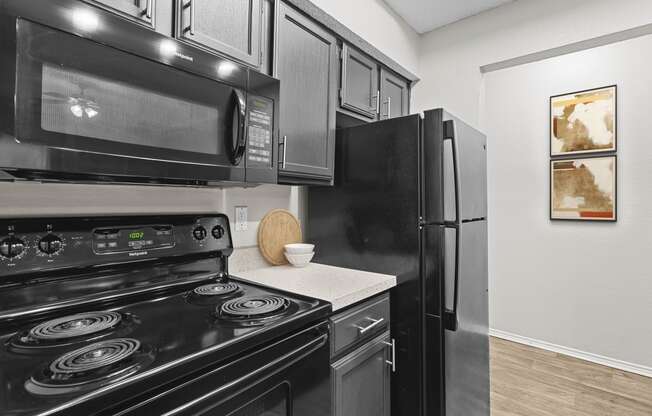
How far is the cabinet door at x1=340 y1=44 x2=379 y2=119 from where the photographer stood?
189cm

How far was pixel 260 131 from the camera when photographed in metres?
1.30

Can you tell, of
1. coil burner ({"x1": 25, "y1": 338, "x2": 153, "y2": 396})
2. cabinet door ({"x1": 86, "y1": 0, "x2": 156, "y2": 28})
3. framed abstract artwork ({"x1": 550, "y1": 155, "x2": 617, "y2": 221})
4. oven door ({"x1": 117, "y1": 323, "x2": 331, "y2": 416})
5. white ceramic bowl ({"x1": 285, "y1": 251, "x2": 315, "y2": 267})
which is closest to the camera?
coil burner ({"x1": 25, "y1": 338, "x2": 153, "y2": 396})

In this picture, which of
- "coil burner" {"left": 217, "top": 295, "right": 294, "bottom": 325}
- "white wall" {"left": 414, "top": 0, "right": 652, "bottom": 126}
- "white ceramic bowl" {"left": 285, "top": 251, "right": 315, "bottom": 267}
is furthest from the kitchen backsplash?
"white wall" {"left": 414, "top": 0, "right": 652, "bottom": 126}

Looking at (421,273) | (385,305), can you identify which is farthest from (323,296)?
(421,273)

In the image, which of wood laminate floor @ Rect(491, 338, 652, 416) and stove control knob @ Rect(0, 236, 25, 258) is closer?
stove control knob @ Rect(0, 236, 25, 258)

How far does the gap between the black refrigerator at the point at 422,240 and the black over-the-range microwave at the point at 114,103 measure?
0.67 m

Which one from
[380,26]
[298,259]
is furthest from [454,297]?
[380,26]

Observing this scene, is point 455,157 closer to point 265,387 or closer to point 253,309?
point 253,309

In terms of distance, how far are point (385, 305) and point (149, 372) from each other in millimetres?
1088

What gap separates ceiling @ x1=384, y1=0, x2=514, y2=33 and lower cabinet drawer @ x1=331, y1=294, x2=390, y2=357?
6.69 feet

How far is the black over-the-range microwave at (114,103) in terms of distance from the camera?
767 millimetres

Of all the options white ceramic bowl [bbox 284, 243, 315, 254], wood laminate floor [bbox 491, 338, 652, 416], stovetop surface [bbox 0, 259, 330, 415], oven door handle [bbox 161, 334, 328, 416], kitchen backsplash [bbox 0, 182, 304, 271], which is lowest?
wood laminate floor [bbox 491, 338, 652, 416]

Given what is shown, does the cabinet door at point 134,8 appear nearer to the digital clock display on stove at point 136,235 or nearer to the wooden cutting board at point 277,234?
the digital clock display on stove at point 136,235

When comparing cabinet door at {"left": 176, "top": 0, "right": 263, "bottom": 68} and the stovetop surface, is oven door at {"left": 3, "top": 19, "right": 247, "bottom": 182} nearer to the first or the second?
cabinet door at {"left": 176, "top": 0, "right": 263, "bottom": 68}
